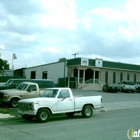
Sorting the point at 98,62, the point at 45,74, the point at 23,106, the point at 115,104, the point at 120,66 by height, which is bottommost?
the point at 115,104

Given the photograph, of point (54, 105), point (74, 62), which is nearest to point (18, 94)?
point (54, 105)

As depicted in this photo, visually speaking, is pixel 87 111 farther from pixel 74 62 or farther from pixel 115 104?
pixel 74 62

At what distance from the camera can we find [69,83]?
1730 inches

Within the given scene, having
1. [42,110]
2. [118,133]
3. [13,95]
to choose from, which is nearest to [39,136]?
[118,133]

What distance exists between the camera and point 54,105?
13.6 m

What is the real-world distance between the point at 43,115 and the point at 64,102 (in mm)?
1511

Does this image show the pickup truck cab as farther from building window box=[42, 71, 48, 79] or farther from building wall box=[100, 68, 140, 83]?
building window box=[42, 71, 48, 79]

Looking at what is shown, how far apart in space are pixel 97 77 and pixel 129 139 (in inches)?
1531

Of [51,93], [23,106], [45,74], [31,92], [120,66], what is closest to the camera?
[23,106]

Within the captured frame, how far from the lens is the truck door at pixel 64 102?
1388 centimetres

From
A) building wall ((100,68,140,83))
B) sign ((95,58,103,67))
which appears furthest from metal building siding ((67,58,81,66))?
building wall ((100,68,140,83))

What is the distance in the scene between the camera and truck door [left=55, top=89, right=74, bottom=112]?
13883mm

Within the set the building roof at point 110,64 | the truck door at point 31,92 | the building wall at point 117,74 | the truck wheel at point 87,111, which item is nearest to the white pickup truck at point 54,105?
the truck wheel at point 87,111

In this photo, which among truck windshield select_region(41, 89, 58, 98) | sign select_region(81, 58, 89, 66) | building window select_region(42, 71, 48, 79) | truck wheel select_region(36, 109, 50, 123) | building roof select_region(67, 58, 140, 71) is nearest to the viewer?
truck wheel select_region(36, 109, 50, 123)
